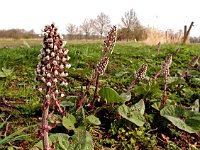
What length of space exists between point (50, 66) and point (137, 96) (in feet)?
8.40

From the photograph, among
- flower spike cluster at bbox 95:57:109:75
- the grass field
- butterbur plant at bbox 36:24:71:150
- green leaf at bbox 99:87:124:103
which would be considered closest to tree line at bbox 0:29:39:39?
the grass field

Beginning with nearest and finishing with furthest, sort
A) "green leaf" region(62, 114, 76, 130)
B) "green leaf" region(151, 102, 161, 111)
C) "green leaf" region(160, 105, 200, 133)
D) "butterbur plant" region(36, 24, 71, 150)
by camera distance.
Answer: "butterbur plant" region(36, 24, 71, 150) → "green leaf" region(62, 114, 76, 130) → "green leaf" region(160, 105, 200, 133) → "green leaf" region(151, 102, 161, 111)

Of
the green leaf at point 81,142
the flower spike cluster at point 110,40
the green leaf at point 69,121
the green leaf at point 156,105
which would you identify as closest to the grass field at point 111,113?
the green leaf at point 156,105

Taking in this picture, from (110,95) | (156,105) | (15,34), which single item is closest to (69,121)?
(110,95)

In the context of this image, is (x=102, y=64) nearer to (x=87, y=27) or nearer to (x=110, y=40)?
(x=110, y=40)

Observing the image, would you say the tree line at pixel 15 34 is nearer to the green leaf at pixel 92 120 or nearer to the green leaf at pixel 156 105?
the green leaf at pixel 156 105

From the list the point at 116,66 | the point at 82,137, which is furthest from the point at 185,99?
the point at 82,137

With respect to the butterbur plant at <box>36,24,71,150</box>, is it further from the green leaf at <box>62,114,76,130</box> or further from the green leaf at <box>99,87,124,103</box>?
the green leaf at <box>99,87,124,103</box>

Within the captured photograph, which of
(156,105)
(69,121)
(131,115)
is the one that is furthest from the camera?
(156,105)

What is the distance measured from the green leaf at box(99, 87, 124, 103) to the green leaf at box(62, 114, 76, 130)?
52 centimetres

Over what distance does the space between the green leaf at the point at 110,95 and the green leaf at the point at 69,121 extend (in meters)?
0.52

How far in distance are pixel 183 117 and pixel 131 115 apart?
626 millimetres

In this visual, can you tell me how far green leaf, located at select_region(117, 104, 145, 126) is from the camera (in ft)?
11.2

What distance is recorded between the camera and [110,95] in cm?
357
